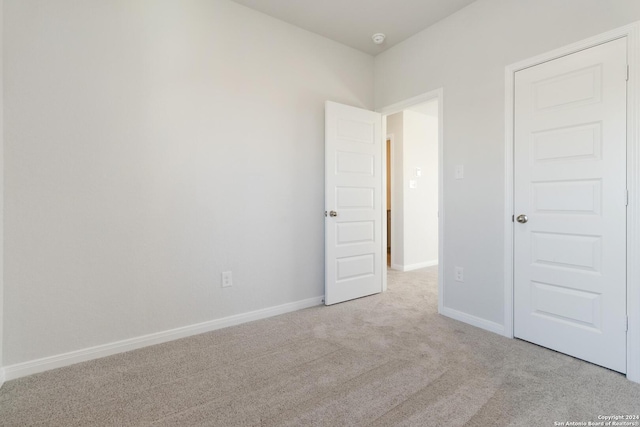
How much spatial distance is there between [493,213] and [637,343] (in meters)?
1.12

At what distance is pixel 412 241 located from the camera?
4.95 meters

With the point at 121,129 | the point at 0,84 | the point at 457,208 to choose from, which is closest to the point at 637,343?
the point at 457,208

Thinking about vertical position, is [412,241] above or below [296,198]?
below

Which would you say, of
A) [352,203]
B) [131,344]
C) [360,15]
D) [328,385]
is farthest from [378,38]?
[131,344]

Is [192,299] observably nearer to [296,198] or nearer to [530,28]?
[296,198]

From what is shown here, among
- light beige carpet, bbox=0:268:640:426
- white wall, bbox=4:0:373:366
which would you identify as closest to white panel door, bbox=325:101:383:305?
white wall, bbox=4:0:373:366

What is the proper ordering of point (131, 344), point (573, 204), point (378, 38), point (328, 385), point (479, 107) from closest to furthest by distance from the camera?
point (328, 385)
point (573, 204)
point (131, 344)
point (479, 107)
point (378, 38)

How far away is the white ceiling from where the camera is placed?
2674 millimetres

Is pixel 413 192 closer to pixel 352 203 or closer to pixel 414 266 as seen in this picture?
pixel 414 266

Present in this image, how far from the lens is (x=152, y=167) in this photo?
7.58 ft

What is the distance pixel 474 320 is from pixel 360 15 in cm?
283

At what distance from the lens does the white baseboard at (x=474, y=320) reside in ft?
8.23

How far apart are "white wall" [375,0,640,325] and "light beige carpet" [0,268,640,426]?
0.53 m

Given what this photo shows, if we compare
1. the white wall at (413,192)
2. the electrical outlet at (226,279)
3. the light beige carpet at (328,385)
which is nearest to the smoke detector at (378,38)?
the white wall at (413,192)
